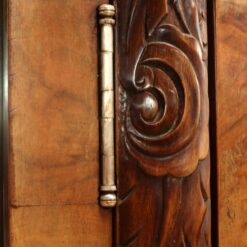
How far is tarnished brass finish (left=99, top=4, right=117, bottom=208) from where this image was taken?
77 centimetres

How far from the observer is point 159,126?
774 mm

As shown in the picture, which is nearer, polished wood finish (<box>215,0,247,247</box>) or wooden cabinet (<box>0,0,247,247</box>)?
wooden cabinet (<box>0,0,247,247</box>)

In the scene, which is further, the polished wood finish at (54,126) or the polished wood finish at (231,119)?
the polished wood finish at (231,119)

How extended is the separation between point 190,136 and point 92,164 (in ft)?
0.47

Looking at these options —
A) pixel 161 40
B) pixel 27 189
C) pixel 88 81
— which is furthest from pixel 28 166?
pixel 161 40

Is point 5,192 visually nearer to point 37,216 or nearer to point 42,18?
point 37,216

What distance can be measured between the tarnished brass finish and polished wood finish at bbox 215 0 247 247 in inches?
7.0

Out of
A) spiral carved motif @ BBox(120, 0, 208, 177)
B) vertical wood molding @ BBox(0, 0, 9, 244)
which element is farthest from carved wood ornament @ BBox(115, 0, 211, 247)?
vertical wood molding @ BBox(0, 0, 9, 244)

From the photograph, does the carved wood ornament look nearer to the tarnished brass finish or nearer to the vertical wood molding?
the tarnished brass finish

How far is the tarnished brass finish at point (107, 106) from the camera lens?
2.52 feet

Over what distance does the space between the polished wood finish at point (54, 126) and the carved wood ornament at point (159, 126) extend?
4cm

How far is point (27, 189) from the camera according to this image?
740 millimetres

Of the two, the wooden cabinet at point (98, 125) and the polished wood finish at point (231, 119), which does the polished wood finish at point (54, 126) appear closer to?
the wooden cabinet at point (98, 125)

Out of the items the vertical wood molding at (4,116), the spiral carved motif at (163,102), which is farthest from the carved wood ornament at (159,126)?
the vertical wood molding at (4,116)
